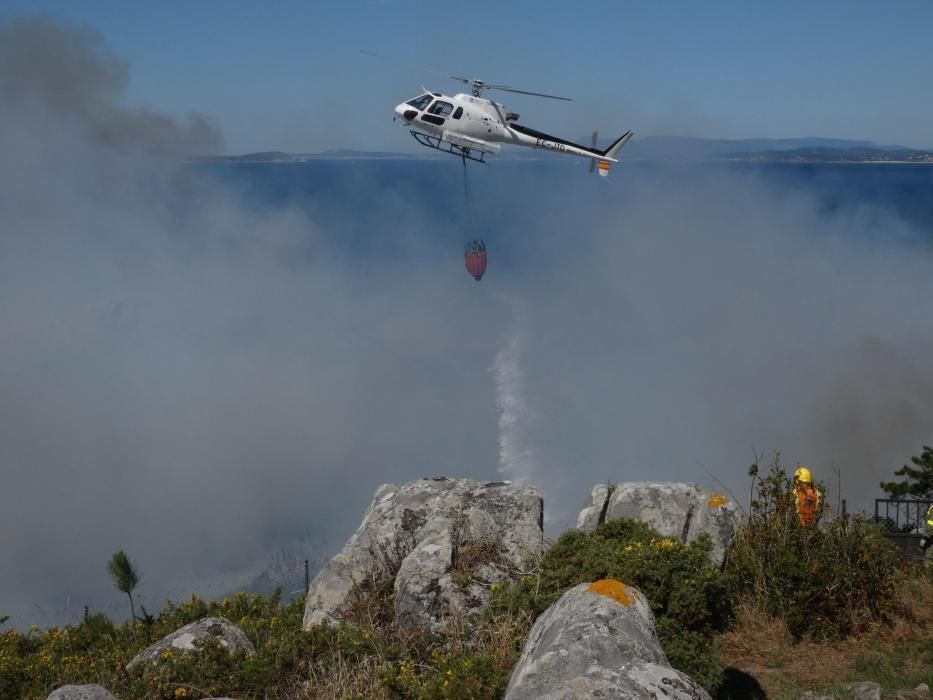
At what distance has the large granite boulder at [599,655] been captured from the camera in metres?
6.40

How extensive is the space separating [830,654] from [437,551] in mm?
4365

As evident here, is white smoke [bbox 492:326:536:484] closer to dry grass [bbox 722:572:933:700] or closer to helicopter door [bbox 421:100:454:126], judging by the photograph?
helicopter door [bbox 421:100:454:126]

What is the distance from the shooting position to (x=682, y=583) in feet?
33.4

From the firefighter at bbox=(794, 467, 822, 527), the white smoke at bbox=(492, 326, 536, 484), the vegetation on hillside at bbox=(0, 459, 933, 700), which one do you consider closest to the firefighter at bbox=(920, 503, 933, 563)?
the vegetation on hillside at bbox=(0, 459, 933, 700)

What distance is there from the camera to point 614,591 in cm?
757

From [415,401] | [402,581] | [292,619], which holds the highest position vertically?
[402,581]

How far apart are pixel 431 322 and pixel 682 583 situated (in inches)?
6306

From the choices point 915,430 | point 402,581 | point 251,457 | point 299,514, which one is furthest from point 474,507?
point 251,457

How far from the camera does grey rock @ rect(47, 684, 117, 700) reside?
862 cm

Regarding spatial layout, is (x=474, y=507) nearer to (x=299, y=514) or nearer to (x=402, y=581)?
(x=402, y=581)

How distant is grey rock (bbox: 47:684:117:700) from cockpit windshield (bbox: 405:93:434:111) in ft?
91.6

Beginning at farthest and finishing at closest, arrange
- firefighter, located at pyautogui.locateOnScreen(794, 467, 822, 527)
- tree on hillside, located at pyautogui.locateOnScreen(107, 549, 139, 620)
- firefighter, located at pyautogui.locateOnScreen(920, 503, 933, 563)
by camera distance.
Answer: firefighter, located at pyautogui.locateOnScreen(920, 503, 933, 563) → tree on hillside, located at pyautogui.locateOnScreen(107, 549, 139, 620) → firefighter, located at pyautogui.locateOnScreen(794, 467, 822, 527)

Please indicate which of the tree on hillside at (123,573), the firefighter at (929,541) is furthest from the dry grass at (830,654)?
the tree on hillside at (123,573)

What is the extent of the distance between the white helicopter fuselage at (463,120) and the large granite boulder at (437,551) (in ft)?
77.9
